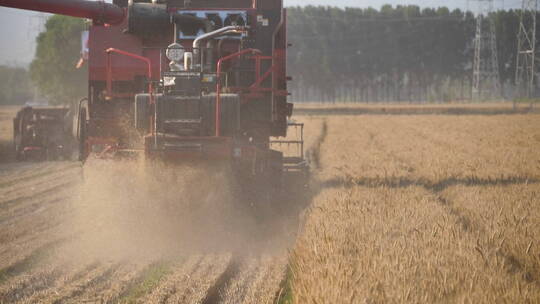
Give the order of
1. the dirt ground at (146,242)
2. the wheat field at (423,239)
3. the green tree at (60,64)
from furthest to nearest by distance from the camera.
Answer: the green tree at (60,64), the dirt ground at (146,242), the wheat field at (423,239)

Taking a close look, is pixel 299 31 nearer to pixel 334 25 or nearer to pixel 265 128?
pixel 334 25

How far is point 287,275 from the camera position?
23.3ft

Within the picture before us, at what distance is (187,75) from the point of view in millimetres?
9469

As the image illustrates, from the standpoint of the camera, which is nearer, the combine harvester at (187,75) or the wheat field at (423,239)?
the wheat field at (423,239)

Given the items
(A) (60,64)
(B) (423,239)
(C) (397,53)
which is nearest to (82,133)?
(B) (423,239)

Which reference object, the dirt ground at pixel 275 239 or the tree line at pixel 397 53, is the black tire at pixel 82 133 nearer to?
the dirt ground at pixel 275 239

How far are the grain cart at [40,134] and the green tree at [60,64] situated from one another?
122 ft

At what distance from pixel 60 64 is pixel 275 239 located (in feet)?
176

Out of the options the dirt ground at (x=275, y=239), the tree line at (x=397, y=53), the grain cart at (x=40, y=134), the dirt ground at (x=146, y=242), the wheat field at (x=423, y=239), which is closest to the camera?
the wheat field at (x=423, y=239)

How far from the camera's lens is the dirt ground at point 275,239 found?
5.27 meters

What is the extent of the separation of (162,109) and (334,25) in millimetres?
121033

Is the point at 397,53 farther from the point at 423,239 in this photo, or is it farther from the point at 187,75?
the point at 423,239

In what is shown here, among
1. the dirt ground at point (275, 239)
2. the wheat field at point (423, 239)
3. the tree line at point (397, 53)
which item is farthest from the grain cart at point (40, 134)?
the tree line at point (397, 53)

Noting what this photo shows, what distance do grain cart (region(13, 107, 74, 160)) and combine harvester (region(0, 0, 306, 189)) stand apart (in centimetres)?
1081
